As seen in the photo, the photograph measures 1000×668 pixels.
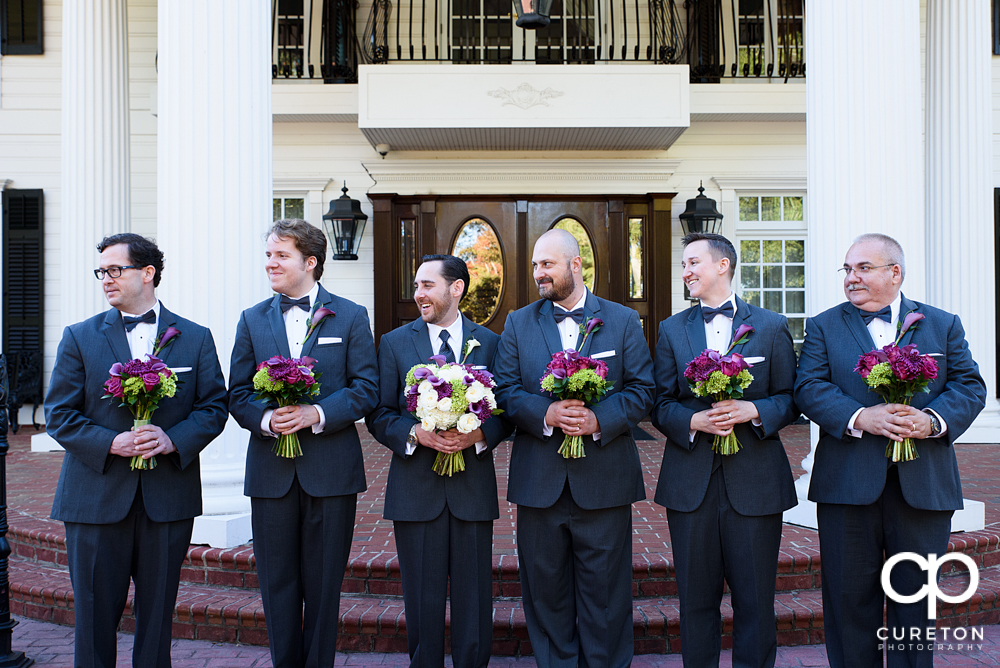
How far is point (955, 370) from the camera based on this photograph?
11.0 feet

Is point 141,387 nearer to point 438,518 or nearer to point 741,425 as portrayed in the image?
point 438,518

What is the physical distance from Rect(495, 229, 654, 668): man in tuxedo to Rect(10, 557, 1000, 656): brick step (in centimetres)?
70

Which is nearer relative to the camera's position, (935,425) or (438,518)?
(935,425)

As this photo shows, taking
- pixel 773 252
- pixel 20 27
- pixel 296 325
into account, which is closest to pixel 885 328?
pixel 296 325

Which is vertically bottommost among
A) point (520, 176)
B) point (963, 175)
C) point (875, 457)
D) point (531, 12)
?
point (875, 457)

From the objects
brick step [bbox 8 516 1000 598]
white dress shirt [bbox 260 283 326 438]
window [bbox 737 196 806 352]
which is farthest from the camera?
window [bbox 737 196 806 352]

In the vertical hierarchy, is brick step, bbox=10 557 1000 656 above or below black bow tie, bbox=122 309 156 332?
below

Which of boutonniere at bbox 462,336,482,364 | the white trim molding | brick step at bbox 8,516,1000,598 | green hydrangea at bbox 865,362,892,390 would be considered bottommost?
brick step at bbox 8,516,1000,598

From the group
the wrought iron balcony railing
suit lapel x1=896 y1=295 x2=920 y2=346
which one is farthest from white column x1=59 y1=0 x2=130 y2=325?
suit lapel x1=896 y1=295 x2=920 y2=346

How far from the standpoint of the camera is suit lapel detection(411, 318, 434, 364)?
3.49 meters

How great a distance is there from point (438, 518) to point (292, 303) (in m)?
1.19

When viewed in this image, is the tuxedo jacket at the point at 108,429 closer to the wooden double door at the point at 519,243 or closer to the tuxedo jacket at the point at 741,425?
the tuxedo jacket at the point at 741,425

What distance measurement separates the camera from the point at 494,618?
13.5 ft

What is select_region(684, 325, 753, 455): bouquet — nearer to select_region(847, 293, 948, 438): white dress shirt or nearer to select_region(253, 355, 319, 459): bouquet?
select_region(847, 293, 948, 438): white dress shirt
